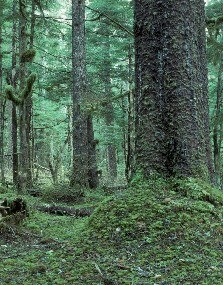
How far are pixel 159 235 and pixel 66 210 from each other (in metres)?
4.29

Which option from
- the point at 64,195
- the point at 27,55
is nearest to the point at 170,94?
the point at 27,55

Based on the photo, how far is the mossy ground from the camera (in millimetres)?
3229

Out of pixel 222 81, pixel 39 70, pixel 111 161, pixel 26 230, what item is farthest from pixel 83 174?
pixel 111 161

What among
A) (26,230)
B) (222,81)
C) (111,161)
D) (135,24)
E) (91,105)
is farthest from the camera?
(111,161)

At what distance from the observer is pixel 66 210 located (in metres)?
7.79

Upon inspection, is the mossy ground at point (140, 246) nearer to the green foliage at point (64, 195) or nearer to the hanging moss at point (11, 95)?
the hanging moss at point (11, 95)

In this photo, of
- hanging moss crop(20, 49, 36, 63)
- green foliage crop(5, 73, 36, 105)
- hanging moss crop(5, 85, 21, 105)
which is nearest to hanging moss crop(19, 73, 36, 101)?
green foliage crop(5, 73, 36, 105)

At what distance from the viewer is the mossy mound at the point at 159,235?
3.23m

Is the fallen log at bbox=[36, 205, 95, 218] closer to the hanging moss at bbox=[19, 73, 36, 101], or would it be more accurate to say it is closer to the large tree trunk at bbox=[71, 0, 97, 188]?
the hanging moss at bbox=[19, 73, 36, 101]

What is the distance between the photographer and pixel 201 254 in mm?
3473

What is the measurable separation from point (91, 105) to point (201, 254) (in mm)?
6989

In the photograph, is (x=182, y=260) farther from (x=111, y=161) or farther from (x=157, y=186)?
(x=111, y=161)

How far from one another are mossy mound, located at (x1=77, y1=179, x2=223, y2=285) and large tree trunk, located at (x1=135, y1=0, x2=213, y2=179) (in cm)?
29

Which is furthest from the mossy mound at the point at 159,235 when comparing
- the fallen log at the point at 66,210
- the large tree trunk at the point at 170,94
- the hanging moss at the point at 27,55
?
the hanging moss at the point at 27,55
